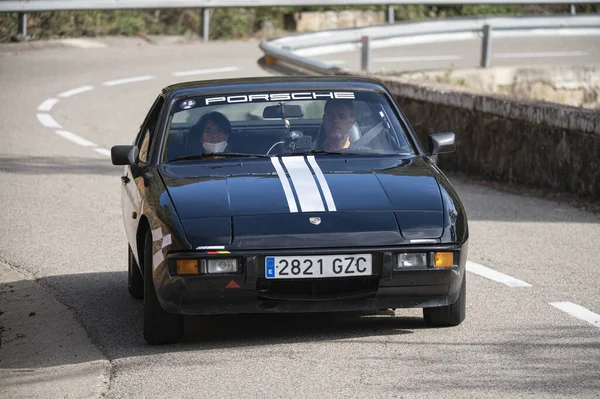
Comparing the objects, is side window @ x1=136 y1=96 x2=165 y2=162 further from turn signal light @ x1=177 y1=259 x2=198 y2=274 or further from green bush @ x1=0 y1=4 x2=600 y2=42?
green bush @ x1=0 y1=4 x2=600 y2=42

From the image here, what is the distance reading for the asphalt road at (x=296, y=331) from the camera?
5965 mm

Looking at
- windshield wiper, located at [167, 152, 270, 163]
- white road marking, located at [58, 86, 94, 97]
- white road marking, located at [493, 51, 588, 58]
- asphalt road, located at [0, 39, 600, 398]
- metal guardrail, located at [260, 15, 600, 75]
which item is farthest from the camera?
white road marking, located at [493, 51, 588, 58]

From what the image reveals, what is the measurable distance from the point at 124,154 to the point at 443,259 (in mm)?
2374

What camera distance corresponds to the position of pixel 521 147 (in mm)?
13188

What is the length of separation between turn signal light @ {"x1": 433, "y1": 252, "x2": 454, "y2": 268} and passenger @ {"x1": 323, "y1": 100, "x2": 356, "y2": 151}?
1.51 metres

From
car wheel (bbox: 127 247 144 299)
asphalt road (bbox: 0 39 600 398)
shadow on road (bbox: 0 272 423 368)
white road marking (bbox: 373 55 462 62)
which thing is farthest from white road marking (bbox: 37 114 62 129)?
shadow on road (bbox: 0 272 423 368)

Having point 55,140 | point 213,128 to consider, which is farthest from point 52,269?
point 55,140

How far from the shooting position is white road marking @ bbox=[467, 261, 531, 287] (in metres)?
8.48

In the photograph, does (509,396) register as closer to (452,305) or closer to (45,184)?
(452,305)

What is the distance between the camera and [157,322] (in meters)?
6.78

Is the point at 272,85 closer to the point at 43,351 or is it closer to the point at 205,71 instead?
the point at 43,351

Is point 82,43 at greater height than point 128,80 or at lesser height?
greater

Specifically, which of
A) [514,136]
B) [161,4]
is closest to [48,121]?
[514,136]

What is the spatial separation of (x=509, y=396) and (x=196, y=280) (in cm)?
174
